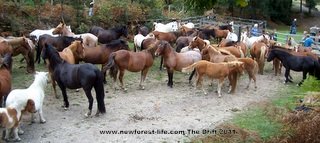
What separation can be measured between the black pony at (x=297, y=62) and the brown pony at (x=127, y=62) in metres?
4.53

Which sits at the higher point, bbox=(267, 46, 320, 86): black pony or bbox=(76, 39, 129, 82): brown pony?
bbox=(76, 39, 129, 82): brown pony

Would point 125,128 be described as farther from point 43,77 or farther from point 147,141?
point 43,77

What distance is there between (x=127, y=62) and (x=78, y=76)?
8.11ft

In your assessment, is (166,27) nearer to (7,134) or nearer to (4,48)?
(4,48)

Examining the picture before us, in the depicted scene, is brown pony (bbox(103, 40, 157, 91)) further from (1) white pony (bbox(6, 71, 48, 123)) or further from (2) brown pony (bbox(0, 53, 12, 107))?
(2) brown pony (bbox(0, 53, 12, 107))

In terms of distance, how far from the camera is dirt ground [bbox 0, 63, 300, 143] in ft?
26.8

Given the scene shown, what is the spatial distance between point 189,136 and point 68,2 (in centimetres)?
1605

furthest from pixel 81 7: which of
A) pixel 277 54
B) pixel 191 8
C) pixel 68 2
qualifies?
pixel 191 8

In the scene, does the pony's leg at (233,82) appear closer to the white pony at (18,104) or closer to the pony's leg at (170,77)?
the pony's leg at (170,77)

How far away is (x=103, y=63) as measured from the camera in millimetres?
12500

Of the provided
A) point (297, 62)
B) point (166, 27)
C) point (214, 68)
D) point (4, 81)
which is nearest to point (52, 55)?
point (4, 81)

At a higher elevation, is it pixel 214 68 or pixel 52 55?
pixel 52 55

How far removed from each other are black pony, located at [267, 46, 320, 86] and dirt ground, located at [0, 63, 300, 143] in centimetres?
75

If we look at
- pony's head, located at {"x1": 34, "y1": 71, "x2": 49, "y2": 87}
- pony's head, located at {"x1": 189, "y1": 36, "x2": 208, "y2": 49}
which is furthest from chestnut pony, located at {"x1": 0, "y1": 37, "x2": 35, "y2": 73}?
pony's head, located at {"x1": 189, "y1": 36, "x2": 208, "y2": 49}
